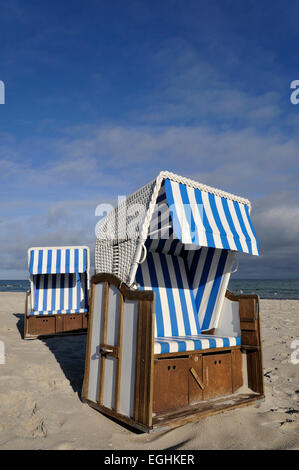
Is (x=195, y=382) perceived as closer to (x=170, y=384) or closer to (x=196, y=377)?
(x=196, y=377)

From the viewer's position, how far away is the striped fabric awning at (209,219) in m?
3.32

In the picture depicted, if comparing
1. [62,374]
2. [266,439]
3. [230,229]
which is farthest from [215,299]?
[62,374]

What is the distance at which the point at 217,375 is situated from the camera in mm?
3609

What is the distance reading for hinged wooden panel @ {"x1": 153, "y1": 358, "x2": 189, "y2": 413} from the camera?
3.08m

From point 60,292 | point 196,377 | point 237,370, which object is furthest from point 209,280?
point 60,292

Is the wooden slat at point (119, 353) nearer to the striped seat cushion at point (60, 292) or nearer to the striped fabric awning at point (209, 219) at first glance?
the striped fabric awning at point (209, 219)

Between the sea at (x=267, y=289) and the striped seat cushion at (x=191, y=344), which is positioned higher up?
the sea at (x=267, y=289)

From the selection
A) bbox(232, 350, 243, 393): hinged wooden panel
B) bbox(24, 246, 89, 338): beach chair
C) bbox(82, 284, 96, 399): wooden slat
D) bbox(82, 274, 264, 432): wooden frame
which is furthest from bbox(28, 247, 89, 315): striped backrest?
bbox(232, 350, 243, 393): hinged wooden panel

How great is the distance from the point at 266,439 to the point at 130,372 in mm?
1183

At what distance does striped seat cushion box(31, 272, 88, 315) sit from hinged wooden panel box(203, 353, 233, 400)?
18.0 ft

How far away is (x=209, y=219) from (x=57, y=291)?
6388 millimetres

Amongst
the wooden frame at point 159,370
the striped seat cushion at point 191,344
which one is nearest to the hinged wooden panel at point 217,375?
the wooden frame at point 159,370
